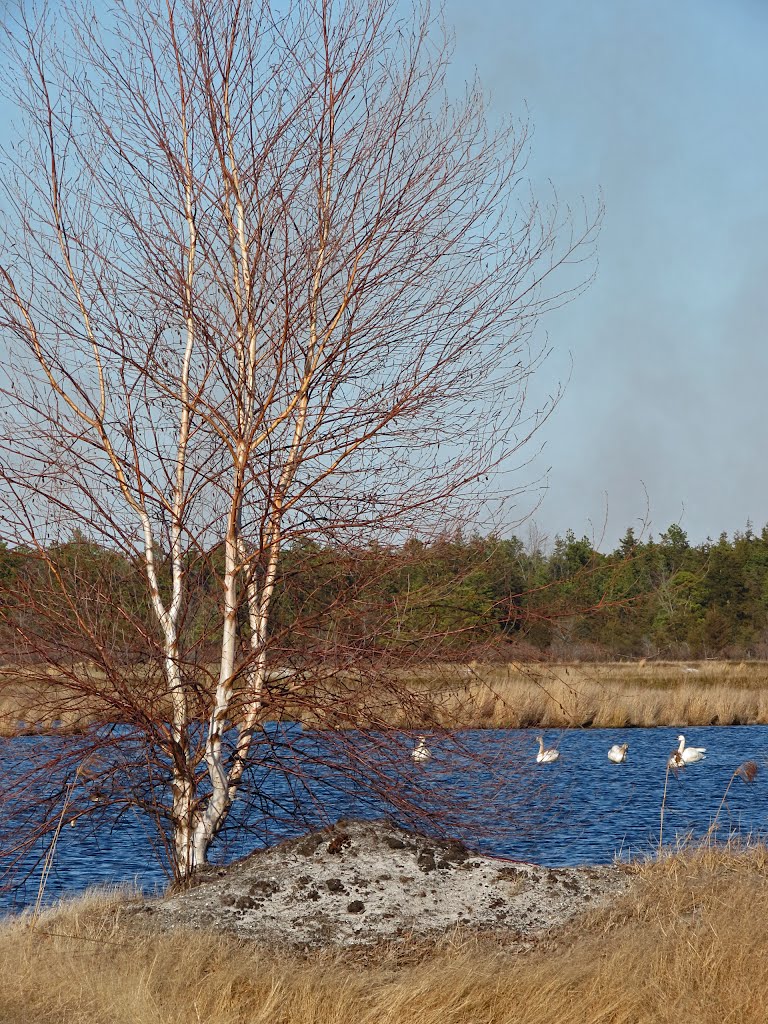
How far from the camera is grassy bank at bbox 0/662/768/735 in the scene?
21.7 feet

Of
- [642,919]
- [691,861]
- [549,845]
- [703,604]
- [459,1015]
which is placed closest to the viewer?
[459,1015]

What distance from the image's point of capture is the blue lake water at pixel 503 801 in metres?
6.89

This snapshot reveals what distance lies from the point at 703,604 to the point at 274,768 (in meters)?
44.2

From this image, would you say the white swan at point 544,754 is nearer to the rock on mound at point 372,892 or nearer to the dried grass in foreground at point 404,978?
the rock on mound at point 372,892

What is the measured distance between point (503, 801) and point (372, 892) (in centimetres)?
100

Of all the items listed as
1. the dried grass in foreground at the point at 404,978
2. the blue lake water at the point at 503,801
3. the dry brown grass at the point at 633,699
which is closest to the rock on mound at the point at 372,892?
the blue lake water at the point at 503,801

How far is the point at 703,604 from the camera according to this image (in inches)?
1928

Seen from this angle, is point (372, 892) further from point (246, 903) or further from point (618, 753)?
point (618, 753)

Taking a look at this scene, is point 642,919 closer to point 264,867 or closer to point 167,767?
point 264,867

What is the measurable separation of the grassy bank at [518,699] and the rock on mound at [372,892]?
0.89 metres

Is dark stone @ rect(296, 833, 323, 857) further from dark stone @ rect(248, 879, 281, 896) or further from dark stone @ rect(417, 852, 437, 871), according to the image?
dark stone @ rect(417, 852, 437, 871)

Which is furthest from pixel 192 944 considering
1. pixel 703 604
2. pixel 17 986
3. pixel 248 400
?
pixel 703 604

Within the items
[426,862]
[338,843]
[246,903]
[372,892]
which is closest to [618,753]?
[426,862]

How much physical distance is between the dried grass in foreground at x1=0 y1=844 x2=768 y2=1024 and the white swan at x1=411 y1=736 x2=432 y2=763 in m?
0.99
